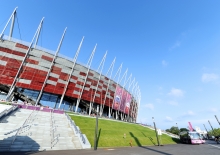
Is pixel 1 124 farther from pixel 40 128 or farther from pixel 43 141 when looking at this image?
pixel 43 141

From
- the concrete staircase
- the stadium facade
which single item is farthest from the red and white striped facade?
the concrete staircase

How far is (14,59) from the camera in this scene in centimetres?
4459

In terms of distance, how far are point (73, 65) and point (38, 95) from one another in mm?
15716

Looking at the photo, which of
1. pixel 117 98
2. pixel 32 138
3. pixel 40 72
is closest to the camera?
pixel 32 138

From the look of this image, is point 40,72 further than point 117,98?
No

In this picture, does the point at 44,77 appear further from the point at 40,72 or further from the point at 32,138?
the point at 32,138

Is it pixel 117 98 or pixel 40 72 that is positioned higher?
pixel 117 98

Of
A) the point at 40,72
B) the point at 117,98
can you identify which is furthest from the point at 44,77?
the point at 117,98

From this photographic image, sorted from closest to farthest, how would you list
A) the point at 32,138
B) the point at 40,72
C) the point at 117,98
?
the point at 32,138
the point at 40,72
the point at 117,98

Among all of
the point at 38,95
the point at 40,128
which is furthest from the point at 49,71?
the point at 40,128

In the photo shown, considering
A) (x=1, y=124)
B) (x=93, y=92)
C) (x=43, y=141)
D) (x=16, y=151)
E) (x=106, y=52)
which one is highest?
(x=106, y=52)

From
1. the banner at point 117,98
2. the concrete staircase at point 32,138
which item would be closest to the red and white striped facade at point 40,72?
the banner at point 117,98

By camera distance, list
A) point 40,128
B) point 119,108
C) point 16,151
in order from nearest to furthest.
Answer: point 16,151
point 40,128
point 119,108

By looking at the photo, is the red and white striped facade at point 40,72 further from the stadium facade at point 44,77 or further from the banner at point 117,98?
the banner at point 117,98
